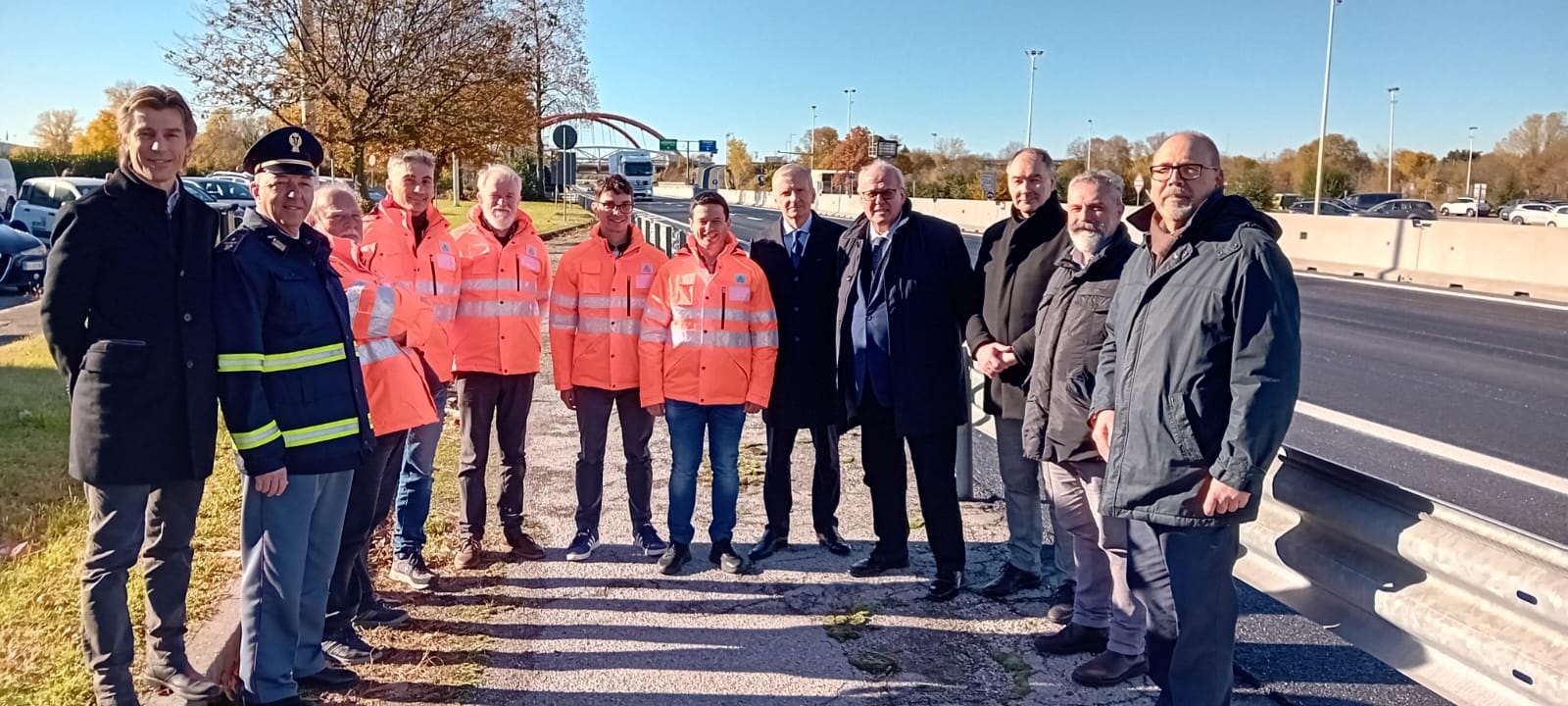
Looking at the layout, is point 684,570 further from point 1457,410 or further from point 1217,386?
point 1457,410

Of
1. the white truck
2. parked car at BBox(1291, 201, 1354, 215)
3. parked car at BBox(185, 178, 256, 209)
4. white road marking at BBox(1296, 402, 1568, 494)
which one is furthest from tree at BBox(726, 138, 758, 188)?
white road marking at BBox(1296, 402, 1568, 494)

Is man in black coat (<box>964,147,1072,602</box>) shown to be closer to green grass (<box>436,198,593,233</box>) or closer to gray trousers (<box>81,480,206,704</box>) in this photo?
gray trousers (<box>81,480,206,704</box>)

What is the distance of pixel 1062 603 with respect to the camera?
14.7 feet

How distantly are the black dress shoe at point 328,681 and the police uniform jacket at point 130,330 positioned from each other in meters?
0.93

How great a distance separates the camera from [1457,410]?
8.77 m

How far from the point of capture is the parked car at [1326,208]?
46781 mm

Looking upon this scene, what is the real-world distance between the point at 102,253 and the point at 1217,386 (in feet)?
10.8

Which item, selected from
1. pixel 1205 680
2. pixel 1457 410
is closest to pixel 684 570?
pixel 1205 680

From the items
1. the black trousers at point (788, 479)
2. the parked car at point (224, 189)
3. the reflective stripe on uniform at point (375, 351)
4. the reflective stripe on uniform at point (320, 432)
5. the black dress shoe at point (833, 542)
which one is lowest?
the black dress shoe at point (833, 542)

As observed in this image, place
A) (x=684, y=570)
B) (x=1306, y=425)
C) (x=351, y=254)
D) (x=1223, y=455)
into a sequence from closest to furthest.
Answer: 1. (x=1223, y=455)
2. (x=351, y=254)
3. (x=684, y=570)
4. (x=1306, y=425)

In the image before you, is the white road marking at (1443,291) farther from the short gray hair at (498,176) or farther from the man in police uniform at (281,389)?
the man in police uniform at (281,389)

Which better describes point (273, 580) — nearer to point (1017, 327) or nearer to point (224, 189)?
point (1017, 327)

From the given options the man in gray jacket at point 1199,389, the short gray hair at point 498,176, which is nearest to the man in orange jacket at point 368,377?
the short gray hair at point 498,176

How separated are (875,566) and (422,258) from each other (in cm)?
256
